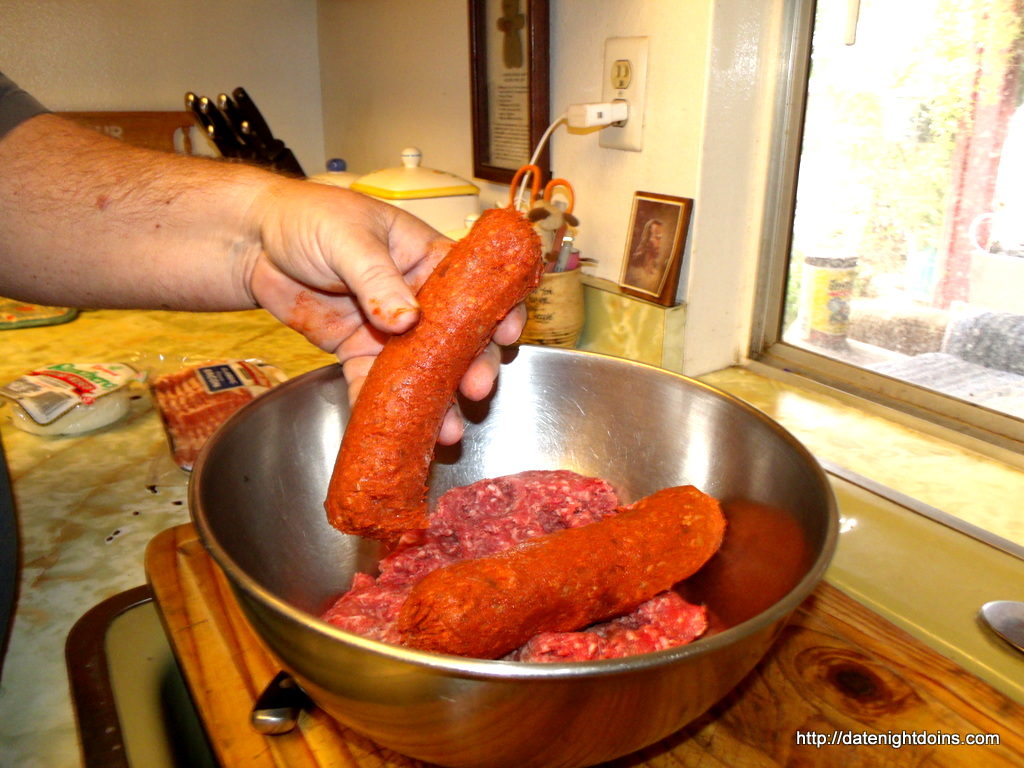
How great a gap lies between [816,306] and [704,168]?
0.34 metres

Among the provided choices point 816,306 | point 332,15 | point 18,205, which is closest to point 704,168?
point 816,306

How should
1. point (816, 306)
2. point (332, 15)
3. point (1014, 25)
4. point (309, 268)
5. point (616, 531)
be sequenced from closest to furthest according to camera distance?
point (616, 531)
point (309, 268)
point (1014, 25)
point (816, 306)
point (332, 15)

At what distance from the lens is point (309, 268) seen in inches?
33.1

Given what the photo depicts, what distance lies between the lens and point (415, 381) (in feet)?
2.34

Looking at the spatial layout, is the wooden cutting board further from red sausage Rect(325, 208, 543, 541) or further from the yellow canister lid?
the yellow canister lid

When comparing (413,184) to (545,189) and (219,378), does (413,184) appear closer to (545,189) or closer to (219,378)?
(545,189)

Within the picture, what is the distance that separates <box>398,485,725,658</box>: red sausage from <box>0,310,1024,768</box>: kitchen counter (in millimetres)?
233

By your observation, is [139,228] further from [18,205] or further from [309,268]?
[309,268]

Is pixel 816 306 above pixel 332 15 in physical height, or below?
below

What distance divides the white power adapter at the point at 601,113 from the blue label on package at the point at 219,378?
2.53 feet

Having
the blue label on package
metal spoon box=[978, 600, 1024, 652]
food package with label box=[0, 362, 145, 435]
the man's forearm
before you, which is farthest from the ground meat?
food package with label box=[0, 362, 145, 435]

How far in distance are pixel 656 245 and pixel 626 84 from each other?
29 centimetres

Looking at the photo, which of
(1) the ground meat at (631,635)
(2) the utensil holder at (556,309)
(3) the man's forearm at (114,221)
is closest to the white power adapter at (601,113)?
(2) the utensil holder at (556,309)

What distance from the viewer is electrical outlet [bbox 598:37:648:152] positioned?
1.28m
